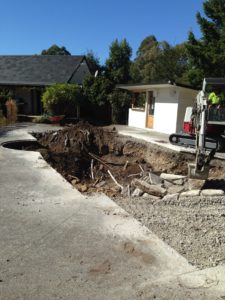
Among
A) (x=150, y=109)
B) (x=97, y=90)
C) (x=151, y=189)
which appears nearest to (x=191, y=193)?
(x=151, y=189)

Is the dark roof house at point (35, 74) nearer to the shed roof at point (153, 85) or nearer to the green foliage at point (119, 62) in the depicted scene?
the green foliage at point (119, 62)

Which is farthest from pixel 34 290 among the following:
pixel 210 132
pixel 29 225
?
pixel 210 132

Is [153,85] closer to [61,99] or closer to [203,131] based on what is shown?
[61,99]

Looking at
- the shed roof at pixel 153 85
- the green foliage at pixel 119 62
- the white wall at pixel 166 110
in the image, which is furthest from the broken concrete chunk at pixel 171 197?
the green foliage at pixel 119 62

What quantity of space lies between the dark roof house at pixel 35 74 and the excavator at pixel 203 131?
13.7 m

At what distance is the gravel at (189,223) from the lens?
12.9 ft

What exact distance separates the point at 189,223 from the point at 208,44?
19301mm

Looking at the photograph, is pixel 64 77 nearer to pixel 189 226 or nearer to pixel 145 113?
pixel 145 113

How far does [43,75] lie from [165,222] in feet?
69.2

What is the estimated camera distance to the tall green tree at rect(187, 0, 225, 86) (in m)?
20.4

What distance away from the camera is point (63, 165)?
10625 millimetres

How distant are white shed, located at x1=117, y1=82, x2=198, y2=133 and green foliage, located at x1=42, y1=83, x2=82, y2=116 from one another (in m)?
4.06

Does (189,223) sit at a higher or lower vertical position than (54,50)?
lower

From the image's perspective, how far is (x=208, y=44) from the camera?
69.4ft
